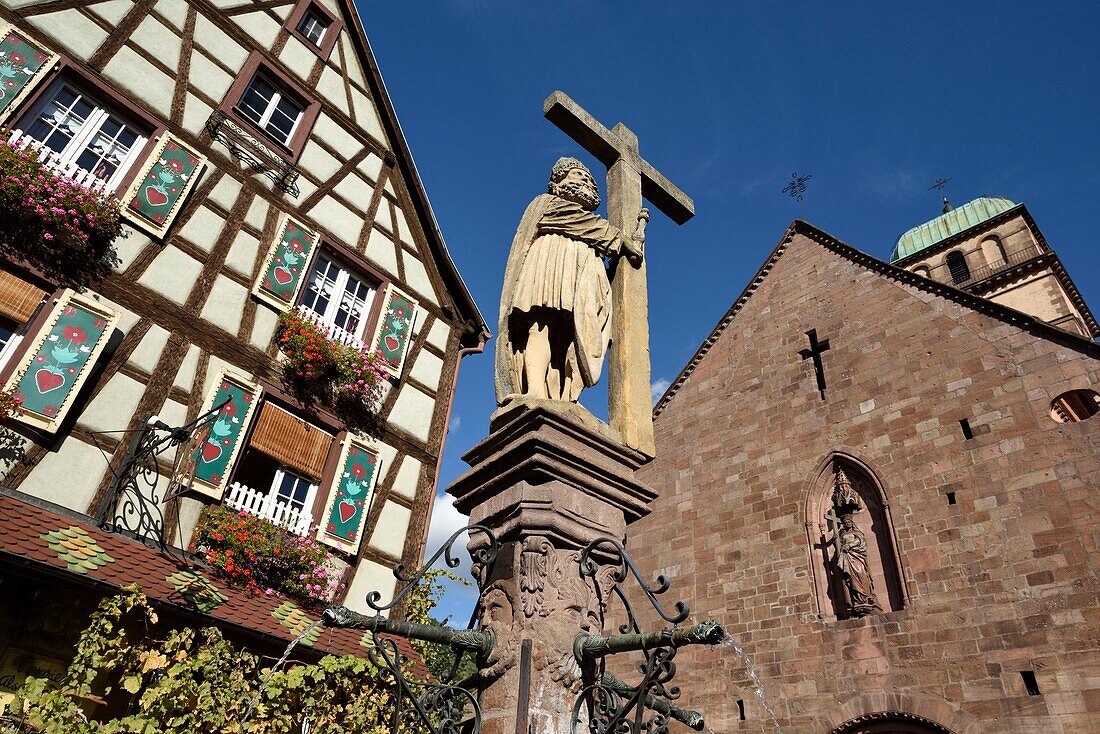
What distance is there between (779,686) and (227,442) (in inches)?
308

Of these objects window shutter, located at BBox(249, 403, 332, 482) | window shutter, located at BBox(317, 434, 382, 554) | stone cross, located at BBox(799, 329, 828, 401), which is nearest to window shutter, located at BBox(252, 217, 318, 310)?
window shutter, located at BBox(249, 403, 332, 482)

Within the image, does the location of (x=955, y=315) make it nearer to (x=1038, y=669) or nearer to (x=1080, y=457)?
(x=1080, y=457)

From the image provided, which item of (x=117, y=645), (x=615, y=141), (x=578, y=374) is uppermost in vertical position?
(x=615, y=141)

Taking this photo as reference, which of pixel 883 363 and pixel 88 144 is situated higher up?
pixel 883 363

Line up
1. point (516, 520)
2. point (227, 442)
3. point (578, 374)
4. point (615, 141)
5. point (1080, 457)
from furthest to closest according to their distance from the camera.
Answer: point (1080, 457), point (227, 442), point (615, 141), point (578, 374), point (516, 520)

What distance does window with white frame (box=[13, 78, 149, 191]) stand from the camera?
6734mm

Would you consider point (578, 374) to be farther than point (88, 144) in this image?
No

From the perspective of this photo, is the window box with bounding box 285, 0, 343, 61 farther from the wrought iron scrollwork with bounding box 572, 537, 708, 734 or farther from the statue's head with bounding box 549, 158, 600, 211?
the wrought iron scrollwork with bounding box 572, 537, 708, 734

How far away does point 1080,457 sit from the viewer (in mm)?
8500

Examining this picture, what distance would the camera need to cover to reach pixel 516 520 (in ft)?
9.30

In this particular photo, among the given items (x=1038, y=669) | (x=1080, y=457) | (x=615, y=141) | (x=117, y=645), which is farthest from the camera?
(x=1080, y=457)

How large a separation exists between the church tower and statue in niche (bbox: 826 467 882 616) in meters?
13.0

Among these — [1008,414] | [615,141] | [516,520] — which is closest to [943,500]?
[1008,414]

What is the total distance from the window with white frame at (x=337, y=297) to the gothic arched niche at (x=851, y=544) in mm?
7054
